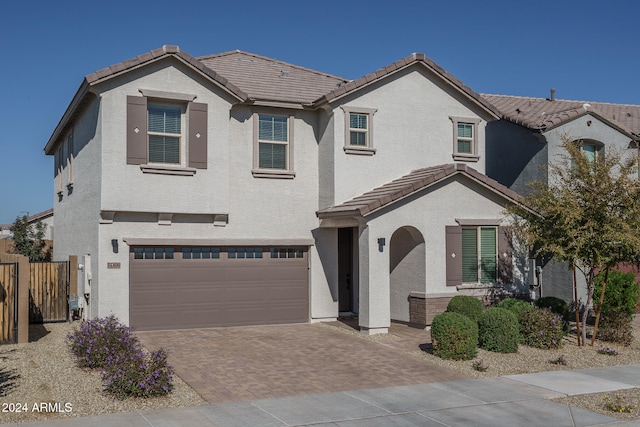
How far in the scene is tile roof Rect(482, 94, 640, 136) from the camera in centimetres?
2141

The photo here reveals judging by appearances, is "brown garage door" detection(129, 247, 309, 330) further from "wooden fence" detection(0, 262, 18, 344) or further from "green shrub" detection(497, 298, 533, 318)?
"green shrub" detection(497, 298, 533, 318)

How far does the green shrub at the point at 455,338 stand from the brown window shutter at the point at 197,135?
750cm

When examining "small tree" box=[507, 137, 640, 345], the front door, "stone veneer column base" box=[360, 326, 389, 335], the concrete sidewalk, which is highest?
"small tree" box=[507, 137, 640, 345]

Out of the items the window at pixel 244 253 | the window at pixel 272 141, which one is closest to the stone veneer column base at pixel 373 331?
the window at pixel 244 253

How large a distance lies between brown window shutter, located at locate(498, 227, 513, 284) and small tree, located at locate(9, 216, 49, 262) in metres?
19.9

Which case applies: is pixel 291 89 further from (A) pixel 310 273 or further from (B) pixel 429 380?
(B) pixel 429 380

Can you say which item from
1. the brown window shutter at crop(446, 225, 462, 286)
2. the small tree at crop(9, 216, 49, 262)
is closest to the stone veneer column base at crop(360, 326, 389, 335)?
the brown window shutter at crop(446, 225, 462, 286)

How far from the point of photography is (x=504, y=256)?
18.8 meters

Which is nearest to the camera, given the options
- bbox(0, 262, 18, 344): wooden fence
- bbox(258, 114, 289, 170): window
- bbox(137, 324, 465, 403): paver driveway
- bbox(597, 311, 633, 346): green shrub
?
bbox(137, 324, 465, 403): paver driveway

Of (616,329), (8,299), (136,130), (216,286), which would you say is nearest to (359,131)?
(216,286)

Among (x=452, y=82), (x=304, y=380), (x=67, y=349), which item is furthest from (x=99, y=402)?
(x=452, y=82)

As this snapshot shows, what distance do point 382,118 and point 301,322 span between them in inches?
252

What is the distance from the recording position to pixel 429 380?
12.2 metres

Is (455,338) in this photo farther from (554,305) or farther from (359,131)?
(359,131)
